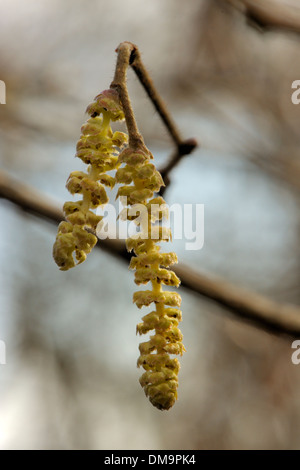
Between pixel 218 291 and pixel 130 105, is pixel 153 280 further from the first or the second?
pixel 218 291

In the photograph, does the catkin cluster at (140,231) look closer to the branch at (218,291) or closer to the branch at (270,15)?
the branch at (218,291)

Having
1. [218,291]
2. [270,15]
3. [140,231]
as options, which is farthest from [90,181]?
[270,15]

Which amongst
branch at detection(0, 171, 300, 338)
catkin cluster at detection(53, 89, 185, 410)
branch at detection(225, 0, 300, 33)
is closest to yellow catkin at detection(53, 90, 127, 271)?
catkin cluster at detection(53, 89, 185, 410)

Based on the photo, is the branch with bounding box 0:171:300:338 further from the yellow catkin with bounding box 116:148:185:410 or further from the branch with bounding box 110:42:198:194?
the yellow catkin with bounding box 116:148:185:410

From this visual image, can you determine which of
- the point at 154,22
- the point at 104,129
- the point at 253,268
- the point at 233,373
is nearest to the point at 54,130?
the point at 154,22

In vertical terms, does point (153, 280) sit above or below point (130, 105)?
below

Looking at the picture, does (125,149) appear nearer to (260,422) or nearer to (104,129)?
(104,129)
